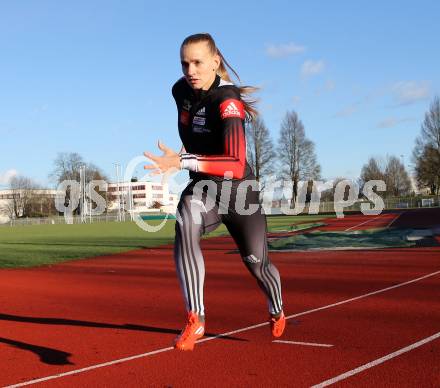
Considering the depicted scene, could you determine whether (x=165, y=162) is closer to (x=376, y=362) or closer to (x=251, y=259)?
(x=251, y=259)

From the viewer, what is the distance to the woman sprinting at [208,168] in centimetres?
353

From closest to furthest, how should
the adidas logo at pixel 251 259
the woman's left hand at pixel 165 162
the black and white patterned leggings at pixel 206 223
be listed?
the woman's left hand at pixel 165 162
the black and white patterned leggings at pixel 206 223
the adidas logo at pixel 251 259

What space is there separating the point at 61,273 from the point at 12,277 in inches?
49.3

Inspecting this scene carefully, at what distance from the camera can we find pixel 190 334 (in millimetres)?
3672

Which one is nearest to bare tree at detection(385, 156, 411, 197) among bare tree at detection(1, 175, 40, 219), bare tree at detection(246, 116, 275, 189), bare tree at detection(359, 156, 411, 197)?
bare tree at detection(359, 156, 411, 197)

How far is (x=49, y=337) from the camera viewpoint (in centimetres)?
583

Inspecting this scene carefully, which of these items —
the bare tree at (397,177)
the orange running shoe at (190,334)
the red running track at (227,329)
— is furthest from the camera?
the bare tree at (397,177)

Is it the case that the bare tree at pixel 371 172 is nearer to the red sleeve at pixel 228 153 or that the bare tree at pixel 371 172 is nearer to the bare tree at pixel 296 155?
the bare tree at pixel 296 155

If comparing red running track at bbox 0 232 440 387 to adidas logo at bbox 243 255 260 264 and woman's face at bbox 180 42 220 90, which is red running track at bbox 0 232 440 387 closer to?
adidas logo at bbox 243 255 260 264

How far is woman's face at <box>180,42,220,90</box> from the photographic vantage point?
361 centimetres

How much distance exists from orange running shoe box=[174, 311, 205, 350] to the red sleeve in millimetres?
1055

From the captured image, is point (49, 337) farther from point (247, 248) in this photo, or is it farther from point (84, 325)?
point (247, 248)

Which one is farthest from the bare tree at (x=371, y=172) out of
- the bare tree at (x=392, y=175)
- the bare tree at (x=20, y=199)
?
the bare tree at (x=20, y=199)

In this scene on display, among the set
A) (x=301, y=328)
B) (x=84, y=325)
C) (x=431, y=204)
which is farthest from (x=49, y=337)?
(x=431, y=204)
